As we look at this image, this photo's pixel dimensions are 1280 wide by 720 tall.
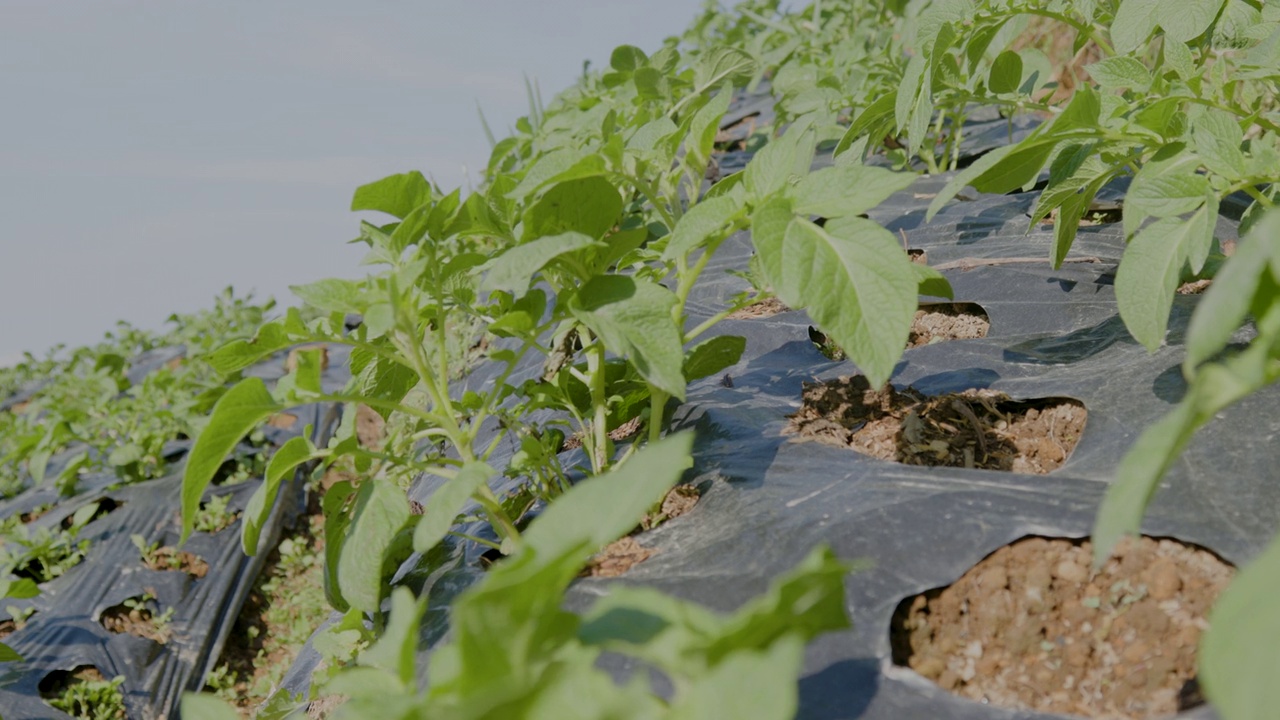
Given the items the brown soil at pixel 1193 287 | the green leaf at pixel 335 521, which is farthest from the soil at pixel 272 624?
the brown soil at pixel 1193 287

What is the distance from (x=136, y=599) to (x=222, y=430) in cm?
239

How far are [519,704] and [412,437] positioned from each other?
931 mm

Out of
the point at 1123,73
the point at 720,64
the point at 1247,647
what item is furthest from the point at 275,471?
the point at 720,64

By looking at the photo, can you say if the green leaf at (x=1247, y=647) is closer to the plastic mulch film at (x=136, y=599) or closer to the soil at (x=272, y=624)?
the plastic mulch film at (x=136, y=599)

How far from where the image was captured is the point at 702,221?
1.38m

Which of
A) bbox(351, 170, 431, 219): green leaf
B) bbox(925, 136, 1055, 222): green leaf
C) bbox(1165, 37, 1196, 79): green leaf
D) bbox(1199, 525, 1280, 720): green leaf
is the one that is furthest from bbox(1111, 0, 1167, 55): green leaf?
bbox(1199, 525, 1280, 720): green leaf

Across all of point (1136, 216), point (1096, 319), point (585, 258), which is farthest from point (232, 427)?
point (1096, 319)

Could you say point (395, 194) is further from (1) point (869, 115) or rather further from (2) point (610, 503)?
(1) point (869, 115)

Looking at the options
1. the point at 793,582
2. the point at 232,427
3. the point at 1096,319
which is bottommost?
the point at 1096,319

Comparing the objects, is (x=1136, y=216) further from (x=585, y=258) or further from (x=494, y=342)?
(x=494, y=342)

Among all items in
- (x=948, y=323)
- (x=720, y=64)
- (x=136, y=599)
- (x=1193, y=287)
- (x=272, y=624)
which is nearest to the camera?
(x=1193, y=287)

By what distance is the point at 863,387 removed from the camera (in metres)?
1.90

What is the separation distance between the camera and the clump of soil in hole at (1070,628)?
1020 mm

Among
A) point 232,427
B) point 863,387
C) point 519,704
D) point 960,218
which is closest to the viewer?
point 519,704
